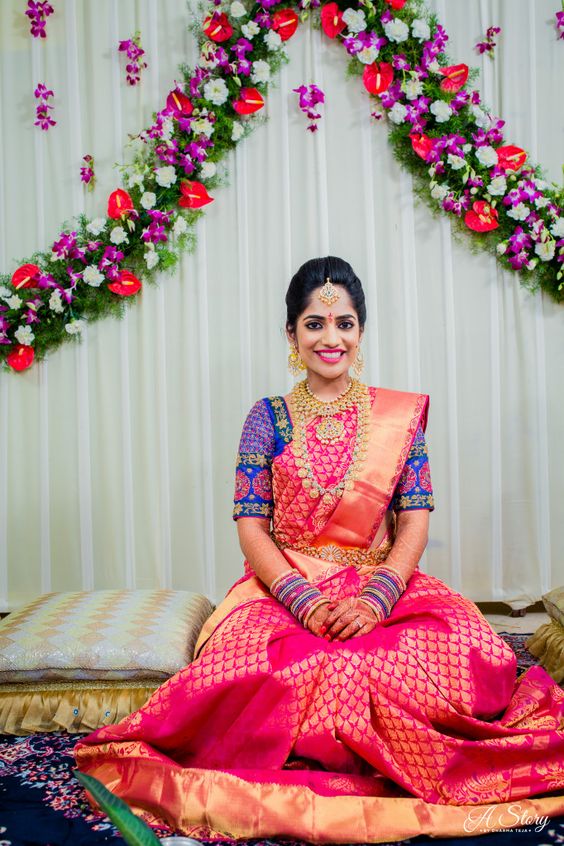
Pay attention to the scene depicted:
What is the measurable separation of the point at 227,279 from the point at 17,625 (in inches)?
83.8

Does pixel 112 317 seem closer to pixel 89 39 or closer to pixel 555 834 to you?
pixel 89 39

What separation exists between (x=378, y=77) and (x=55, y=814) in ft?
11.6

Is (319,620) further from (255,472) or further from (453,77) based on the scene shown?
(453,77)

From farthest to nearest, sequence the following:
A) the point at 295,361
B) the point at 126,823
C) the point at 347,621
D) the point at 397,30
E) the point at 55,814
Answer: the point at 397,30, the point at 295,361, the point at 347,621, the point at 55,814, the point at 126,823

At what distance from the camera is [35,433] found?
14.1 ft

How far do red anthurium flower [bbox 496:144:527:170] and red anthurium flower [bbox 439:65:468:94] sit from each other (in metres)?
0.38

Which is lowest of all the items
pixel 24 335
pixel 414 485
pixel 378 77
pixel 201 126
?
pixel 414 485

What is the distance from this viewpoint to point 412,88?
156 inches

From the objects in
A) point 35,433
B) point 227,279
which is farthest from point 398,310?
point 35,433

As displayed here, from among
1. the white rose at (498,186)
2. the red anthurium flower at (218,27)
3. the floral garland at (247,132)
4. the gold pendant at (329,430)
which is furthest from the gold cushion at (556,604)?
the red anthurium flower at (218,27)

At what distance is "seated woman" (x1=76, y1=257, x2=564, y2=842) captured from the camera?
6.19 feet

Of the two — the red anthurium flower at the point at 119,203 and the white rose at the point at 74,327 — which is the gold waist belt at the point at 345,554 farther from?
the red anthurium flower at the point at 119,203

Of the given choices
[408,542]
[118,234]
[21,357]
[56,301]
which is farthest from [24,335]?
[408,542]

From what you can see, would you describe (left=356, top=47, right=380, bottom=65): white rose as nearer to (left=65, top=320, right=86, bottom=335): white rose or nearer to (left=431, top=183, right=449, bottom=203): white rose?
(left=431, top=183, right=449, bottom=203): white rose
